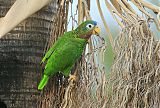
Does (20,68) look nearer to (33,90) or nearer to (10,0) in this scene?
(33,90)

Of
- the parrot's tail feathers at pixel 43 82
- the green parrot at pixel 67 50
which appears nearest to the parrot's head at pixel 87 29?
the green parrot at pixel 67 50

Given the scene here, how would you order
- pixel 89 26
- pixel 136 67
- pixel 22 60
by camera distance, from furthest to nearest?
pixel 22 60
pixel 89 26
pixel 136 67

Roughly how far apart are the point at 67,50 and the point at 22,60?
0.32 metres

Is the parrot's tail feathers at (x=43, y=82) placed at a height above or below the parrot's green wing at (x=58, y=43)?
below

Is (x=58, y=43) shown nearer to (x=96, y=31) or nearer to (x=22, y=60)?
(x=96, y=31)

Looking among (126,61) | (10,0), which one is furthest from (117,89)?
(10,0)

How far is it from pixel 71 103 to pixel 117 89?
0.43m

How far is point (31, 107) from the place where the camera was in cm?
278

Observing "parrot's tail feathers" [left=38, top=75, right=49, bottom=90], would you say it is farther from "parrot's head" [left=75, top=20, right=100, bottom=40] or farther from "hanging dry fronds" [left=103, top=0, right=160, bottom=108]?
"hanging dry fronds" [left=103, top=0, right=160, bottom=108]

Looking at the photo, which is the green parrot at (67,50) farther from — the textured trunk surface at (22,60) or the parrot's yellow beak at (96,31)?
the textured trunk surface at (22,60)

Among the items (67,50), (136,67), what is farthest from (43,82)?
(136,67)

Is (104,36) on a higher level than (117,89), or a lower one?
higher

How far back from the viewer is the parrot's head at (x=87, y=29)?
2521mm

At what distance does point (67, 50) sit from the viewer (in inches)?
103
